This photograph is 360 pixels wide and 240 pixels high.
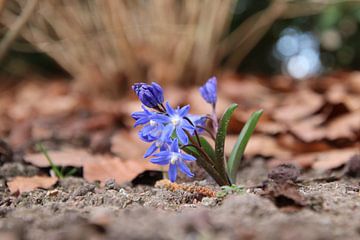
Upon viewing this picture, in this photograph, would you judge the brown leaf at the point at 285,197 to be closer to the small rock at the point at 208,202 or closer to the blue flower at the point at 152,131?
the small rock at the point at 208,202

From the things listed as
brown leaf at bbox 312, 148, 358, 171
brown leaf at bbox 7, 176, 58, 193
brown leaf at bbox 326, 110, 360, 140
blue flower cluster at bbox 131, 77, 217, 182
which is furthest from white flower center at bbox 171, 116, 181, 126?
brown leaf at bbox 326, 110, 360, 140

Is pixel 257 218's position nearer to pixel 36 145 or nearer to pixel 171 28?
pixel 36 145

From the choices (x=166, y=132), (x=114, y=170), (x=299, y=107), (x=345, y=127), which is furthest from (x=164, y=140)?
(x=299, y=107)

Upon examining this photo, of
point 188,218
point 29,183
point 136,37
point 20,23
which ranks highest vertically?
point 136,37

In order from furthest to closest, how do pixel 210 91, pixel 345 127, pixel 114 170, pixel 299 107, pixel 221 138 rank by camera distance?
pixel 299 107
pixel 345 127
pixel 114 170
pixel 210 91
pixel 221 138

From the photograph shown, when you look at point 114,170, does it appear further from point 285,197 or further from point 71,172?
point 285,197

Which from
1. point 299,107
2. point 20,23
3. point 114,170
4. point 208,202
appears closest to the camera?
point 208,202

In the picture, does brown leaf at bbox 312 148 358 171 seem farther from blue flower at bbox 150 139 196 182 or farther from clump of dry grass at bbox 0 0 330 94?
clump of dry grass at bbox 0 0 330 94
